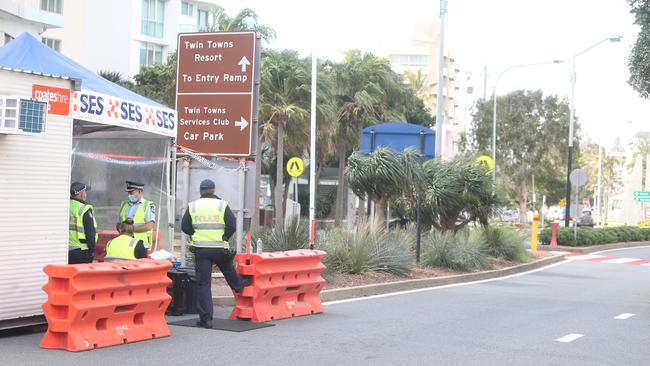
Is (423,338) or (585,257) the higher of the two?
(423,338)

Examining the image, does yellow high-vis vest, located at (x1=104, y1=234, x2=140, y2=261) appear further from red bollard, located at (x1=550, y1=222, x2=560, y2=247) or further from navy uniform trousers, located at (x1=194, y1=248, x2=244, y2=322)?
red bollard, located at (x1=550, y1=222, x2=560, y2=247)

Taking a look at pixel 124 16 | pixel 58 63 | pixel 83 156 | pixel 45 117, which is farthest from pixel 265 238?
pixel 124 16

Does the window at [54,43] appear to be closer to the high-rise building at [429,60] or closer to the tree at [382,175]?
the tree at [382,175]

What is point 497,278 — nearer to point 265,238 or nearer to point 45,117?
point 265,238

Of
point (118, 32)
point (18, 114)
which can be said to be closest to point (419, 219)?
point (18, 114)

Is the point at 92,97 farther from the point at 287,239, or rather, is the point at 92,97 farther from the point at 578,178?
the point at 578,178

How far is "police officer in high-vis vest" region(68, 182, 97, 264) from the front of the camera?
1069cm

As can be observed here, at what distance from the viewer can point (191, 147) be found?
15094mm

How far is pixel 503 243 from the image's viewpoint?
24.2m

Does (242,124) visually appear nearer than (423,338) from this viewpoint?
No

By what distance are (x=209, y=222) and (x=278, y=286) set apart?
1607mm

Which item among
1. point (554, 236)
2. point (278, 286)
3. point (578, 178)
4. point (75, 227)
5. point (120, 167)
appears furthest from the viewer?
point (554, 236)

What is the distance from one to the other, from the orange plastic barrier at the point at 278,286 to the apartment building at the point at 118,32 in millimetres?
45088

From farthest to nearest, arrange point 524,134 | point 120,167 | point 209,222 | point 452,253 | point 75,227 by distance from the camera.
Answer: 1. point 524,134
2. point 452,253
3. point 120,167
4. point 75,227
5. point 209,222
